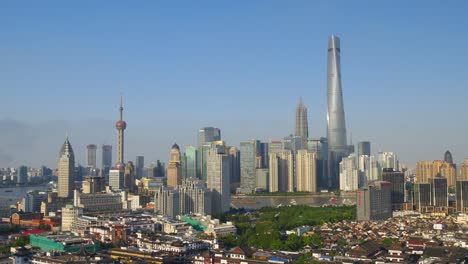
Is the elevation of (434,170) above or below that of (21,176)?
above

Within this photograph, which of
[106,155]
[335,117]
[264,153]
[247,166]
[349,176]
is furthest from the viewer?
[106,155]

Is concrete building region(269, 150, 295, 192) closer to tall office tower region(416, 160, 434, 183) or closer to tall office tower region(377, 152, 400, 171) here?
tall office tower region(416, 160, 434, 183)

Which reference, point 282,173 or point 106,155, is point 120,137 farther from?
point 106,155

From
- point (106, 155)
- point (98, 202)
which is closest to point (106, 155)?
point (106, 155)

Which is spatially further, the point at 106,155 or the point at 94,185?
the point at 106,155

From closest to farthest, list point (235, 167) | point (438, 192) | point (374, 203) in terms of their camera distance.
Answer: point (374, 203), point (438, 192), point (235, 167)

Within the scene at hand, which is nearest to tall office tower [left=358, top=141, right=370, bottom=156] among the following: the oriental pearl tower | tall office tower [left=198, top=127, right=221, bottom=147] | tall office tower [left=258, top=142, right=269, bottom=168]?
tall office tower [left=258, top=142, right=269, bottom=168]

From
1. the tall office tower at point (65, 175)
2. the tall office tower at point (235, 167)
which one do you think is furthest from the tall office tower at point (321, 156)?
the tall office tower at point (65, 175)
